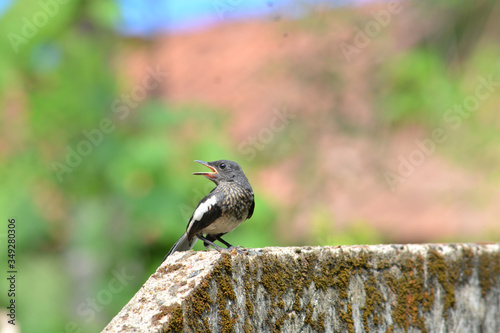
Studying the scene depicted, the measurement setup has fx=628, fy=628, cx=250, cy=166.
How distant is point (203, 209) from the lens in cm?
404

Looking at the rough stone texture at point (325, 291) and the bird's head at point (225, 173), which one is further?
the bird's head at point (225, 173)

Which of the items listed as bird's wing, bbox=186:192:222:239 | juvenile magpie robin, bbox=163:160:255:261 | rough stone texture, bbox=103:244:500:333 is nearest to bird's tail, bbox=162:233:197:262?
juvenile magpie robin, bbox=163:160:255:261

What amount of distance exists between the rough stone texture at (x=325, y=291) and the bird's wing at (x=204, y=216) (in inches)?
43.5

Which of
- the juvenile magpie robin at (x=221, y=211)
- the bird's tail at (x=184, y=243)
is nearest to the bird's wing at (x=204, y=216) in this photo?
the juvenile magpie robin at (x=221, y=211)

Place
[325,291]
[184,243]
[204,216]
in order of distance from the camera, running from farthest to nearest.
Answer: [184,243]
[204,216]
[325,291]

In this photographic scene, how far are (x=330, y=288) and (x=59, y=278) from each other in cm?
682

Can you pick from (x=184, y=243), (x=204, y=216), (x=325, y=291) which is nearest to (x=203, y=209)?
(x=204, y=216)

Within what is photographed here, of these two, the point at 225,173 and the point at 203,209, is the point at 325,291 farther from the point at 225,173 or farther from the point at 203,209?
the point at 225,173

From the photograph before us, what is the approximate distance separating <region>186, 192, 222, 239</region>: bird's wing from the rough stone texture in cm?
111

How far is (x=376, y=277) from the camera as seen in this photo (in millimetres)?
3201

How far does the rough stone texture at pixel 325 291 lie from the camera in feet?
8.20

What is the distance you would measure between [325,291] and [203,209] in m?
1.29

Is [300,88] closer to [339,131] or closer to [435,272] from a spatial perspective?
[339,131]

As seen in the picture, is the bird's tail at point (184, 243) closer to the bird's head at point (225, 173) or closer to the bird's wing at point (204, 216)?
the bird's wing at point (204, 216)
